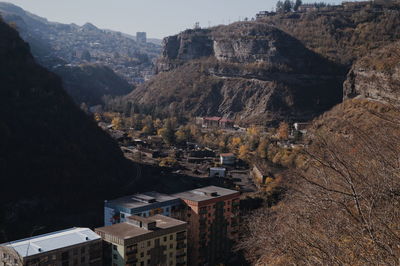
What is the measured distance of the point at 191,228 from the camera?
14.6 m

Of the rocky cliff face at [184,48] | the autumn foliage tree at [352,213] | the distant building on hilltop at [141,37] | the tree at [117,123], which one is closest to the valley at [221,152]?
the autumn foliage tree at [352,213]

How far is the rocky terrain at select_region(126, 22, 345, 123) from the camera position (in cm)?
3491

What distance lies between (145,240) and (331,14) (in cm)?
3638

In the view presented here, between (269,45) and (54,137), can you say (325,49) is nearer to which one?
(269,45)

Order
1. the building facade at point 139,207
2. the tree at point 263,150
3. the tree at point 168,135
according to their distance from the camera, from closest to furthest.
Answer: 1. the building facade at point 139,207
2. the tree at point 263,150
3. the tree at point 168,135

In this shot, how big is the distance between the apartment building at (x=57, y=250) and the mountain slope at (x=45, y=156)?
3363 millimetres

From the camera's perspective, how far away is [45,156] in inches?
735

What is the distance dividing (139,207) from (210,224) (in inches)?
83.2

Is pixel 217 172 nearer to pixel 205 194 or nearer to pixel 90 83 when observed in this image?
pixel 205 194

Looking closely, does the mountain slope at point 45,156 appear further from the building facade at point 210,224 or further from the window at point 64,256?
the window at point 64,256

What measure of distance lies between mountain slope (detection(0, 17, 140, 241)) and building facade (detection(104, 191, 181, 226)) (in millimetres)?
1319

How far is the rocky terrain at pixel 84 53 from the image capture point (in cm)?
4998

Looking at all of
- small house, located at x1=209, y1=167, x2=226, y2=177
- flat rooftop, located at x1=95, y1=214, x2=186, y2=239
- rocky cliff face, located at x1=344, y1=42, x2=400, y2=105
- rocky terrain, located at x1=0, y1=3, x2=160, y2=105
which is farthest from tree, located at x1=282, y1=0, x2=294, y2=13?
flat rooftop, located at x1=95, y1=214, x2=186, y2=239

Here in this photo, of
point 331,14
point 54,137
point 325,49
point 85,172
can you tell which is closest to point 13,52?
point 54,137
